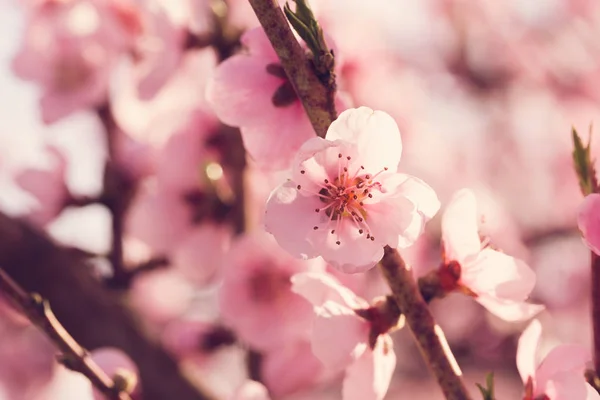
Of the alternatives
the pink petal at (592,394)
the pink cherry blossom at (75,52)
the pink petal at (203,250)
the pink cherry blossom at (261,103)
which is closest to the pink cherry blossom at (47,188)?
the pink cherry blossom at (75,52)

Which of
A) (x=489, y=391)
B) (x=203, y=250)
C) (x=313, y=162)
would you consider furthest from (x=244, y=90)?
(x=203, y=250)

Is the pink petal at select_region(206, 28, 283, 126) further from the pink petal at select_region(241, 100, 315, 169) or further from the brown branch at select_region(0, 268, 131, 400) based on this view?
the brown branch at select_region(0, 268, 131, 400)

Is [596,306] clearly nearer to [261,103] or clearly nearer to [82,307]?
[261,103]

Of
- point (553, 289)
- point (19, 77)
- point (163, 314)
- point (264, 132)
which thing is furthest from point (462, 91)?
point (264, 132)

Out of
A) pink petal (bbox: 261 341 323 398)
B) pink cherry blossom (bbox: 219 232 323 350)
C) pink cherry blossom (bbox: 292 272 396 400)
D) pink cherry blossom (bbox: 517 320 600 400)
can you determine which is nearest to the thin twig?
pink cherry blossom (bbox: 517 320 600 400)

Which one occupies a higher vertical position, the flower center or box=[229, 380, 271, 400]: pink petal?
the flower center
